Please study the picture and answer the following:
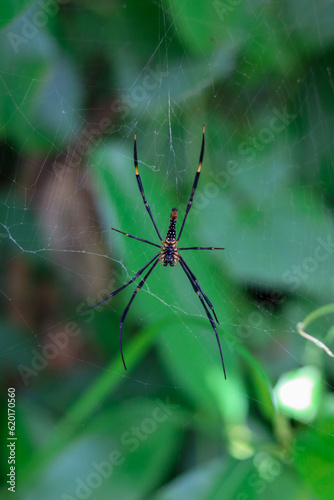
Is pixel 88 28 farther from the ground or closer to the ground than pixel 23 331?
farther from the ground

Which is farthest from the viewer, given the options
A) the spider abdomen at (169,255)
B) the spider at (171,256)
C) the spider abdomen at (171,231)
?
the spider abdomen at (169,255)

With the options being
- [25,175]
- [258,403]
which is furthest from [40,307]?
[258,403]

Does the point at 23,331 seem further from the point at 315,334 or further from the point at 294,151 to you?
the point at 294,151

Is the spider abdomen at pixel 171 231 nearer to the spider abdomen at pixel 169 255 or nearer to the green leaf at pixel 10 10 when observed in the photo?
the spider abdomen at pixel 169 255

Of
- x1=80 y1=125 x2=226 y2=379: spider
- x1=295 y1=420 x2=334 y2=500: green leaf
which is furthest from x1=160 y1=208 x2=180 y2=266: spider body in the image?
x1=295 y1=420 x2=334 y2=500: green leaf

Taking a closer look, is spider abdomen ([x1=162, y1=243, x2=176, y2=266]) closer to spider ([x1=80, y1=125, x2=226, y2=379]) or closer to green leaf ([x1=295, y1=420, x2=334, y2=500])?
spider ([x1=80, y1=125, x2=226, y2=379])

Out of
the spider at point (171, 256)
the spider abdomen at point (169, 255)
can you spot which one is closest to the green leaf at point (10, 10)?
the spider at point (171, 256)

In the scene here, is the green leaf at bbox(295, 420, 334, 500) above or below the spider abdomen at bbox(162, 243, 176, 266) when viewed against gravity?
below

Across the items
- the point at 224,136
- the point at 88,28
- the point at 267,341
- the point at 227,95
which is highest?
the point at 227,95
